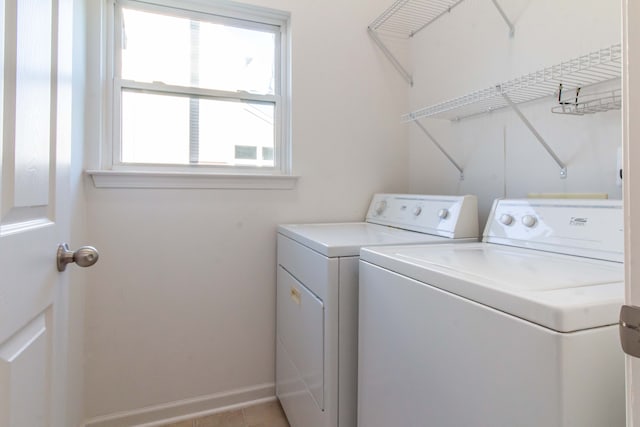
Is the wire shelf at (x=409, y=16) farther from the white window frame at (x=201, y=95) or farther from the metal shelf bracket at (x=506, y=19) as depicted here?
the white window frame at (x=201, y=95)

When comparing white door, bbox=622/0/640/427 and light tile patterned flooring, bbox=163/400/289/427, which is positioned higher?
white door, bbox=622/0/640/427

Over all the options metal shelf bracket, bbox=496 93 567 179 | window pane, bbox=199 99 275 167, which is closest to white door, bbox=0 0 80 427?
window pane, bbox=199 99 275 167

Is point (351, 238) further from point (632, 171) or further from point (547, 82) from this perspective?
point (632, 171)

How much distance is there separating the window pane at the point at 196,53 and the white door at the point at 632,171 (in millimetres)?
1824

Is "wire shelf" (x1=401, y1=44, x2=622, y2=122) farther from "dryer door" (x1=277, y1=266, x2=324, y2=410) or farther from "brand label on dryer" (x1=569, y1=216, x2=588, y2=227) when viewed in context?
"dryer door" (x1=277, y1=266, x2=324, y2=410)

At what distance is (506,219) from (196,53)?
5.71 feet

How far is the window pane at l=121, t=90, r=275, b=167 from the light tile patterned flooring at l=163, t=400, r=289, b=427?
4.33ft

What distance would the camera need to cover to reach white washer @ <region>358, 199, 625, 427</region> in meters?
0.55

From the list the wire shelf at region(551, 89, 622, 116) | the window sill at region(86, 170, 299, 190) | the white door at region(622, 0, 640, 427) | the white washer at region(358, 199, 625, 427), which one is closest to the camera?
the white door at region(622, 0, 640, 427)

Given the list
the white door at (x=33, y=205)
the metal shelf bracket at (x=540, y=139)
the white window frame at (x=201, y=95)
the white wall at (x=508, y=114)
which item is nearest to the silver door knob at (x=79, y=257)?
the white door at (x=33, y=205)

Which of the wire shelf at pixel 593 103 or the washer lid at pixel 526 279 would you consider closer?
the washer lid at pixel 526 279

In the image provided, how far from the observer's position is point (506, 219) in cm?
125

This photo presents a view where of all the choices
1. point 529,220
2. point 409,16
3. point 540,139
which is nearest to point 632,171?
point 529,220

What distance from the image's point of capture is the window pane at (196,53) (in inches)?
69.8
